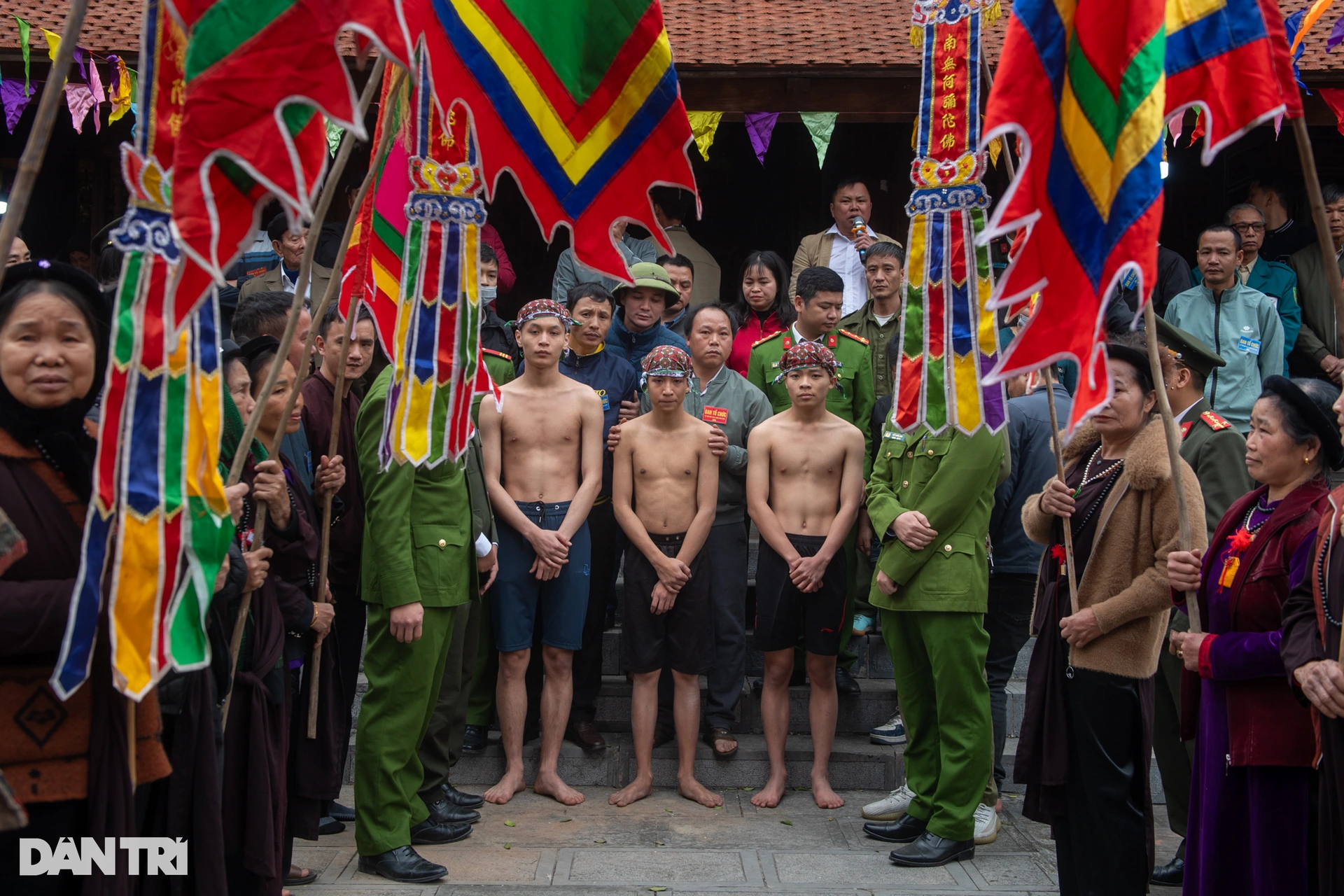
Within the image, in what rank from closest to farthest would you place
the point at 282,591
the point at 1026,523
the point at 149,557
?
the point at 149,557 → the point at 282,591 → the point at 1026,523

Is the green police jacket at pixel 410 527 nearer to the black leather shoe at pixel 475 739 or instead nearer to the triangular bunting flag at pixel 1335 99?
the black leather shoe at pixel 475 739

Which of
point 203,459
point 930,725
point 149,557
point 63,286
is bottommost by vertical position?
point 930,725

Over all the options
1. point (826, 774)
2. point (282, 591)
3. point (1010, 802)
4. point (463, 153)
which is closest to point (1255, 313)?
point (1010, 802)

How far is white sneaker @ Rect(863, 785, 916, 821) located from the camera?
5129 mm

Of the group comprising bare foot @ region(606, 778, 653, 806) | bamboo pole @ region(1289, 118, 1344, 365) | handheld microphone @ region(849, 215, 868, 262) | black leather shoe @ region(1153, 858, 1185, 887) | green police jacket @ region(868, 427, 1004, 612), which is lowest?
black leather shoe @ region(1153, 858, 1185, 887)

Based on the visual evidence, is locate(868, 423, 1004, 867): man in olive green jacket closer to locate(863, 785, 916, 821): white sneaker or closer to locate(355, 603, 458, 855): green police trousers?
locate(863, 785, 916, 821): white sneaker

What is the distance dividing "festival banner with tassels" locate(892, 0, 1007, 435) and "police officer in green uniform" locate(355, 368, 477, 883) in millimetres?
1870

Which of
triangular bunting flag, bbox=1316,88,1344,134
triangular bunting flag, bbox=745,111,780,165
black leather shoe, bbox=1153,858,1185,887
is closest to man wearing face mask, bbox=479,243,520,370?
triangular bunting flag, bbox=745,111,780,165

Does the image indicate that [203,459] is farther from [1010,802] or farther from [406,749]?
[1010,802]

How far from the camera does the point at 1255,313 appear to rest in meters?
6.97

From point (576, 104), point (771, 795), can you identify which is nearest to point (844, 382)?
point (771, 795)

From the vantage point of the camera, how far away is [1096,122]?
302 cm

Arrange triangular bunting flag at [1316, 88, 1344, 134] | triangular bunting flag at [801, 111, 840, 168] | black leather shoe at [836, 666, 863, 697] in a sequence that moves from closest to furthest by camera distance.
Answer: black leather shoe at [836, 666, 863, 697] → triangular bunting flag at [1316, 88, 1344, 134] → triangular bunting flag at [801, 111, 840, 168]

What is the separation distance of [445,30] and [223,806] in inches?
94.3
